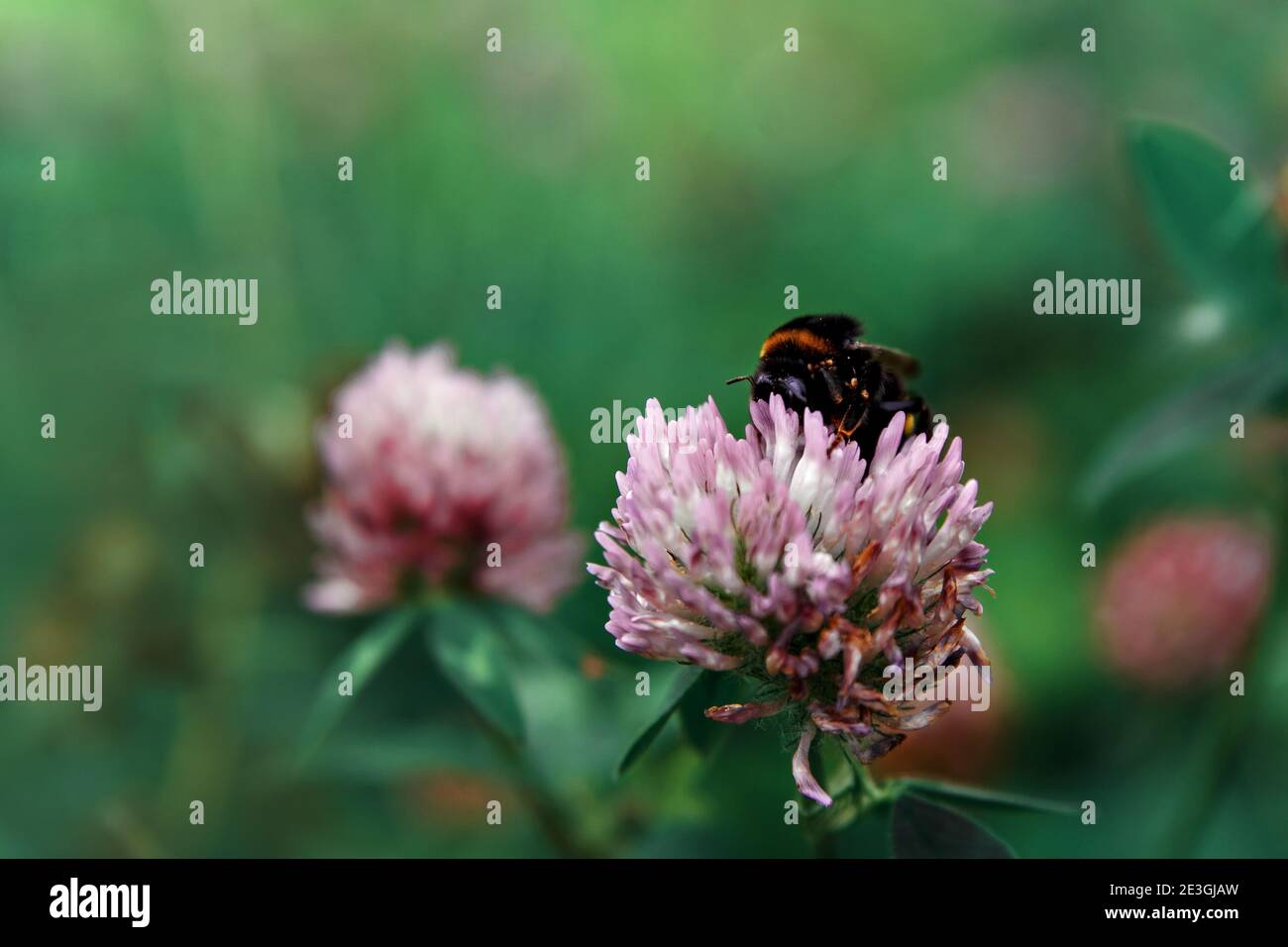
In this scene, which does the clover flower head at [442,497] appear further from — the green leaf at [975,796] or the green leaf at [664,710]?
the green leaf at [975,796]

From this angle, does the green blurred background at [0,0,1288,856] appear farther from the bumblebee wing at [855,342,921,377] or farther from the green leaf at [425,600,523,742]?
the bumblebee wing at [855,342,921,377]

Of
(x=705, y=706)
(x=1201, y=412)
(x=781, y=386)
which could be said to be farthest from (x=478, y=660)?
(x=1201, y=412)

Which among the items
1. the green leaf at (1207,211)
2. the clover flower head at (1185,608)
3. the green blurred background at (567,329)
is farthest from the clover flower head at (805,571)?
the clover flower head at (1185,608)

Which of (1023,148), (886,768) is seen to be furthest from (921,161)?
(886,768)

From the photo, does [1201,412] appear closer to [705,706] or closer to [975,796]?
[975,796]

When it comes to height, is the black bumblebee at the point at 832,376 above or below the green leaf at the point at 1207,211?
below
